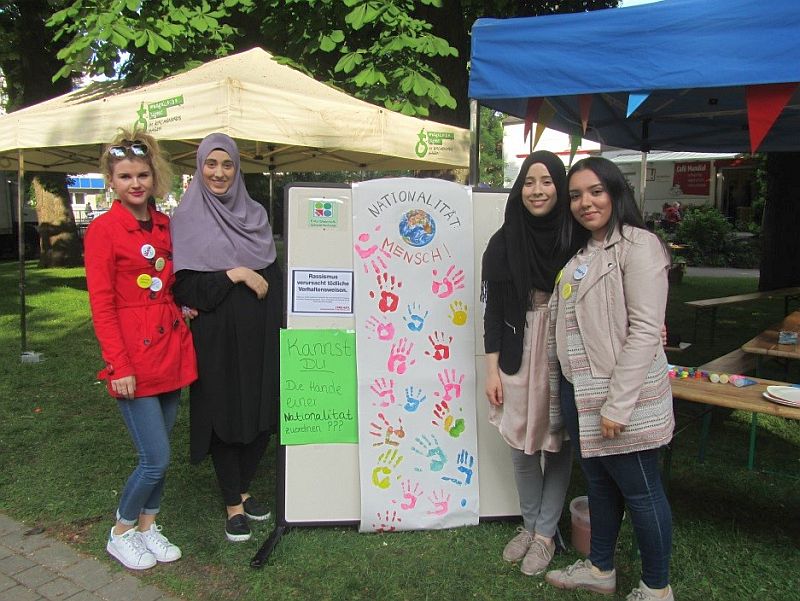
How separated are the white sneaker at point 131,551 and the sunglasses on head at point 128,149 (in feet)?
5.20

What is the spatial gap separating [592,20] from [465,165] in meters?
3.56

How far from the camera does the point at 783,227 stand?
8586 millimetres

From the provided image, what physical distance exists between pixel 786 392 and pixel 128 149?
8.92 ft

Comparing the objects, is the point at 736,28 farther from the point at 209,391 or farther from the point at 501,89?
the point at 209,391

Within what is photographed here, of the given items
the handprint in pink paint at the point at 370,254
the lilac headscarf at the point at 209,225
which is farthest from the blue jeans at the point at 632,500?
the lilac headscarf at the point at 209,225

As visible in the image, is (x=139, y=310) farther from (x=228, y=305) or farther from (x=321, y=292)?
(x=321, y=292)

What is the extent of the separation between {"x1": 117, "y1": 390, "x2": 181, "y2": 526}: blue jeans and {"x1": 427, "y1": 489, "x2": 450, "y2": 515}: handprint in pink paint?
120 centimetres

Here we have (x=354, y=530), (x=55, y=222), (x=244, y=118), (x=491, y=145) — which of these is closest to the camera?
(x=354, y=530)

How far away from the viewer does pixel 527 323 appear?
256cm

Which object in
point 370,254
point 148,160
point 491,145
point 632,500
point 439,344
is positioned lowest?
point 632,500

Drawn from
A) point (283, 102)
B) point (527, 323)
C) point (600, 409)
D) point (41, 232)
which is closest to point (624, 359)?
point (600, 409)

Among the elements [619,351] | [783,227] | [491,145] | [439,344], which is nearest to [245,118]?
[439,344]

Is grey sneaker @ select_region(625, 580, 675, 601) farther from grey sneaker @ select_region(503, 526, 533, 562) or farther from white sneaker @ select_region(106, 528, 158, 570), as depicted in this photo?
white sneaker @ select_region(106, 528, 158, 570)

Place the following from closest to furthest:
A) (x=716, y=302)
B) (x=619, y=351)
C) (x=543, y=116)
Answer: (x=619, y=351) < (x=543, y=116) < (x=716, y=302)
